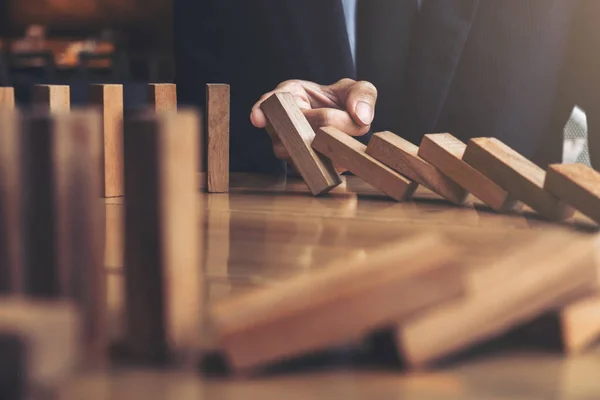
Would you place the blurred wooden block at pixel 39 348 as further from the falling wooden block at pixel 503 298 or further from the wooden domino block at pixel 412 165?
the wooden domino block at pixel 412 165

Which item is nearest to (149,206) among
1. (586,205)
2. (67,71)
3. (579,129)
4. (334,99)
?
(586,205)

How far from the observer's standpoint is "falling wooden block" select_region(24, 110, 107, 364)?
45cm

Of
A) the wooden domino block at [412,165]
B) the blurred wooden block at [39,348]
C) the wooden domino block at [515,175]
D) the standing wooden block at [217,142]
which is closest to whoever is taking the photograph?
the blurred wooden block at [39,348]

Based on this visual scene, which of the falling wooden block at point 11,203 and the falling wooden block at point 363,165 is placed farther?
the falling wooden block at point 363,165

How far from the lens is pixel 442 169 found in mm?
1070

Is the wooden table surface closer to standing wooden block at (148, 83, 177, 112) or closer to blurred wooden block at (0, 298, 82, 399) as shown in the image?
blurred wooden block at (0, 298, 82, 399)

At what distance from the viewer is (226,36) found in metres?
2.10

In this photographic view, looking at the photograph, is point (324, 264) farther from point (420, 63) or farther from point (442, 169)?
point (420, 63)

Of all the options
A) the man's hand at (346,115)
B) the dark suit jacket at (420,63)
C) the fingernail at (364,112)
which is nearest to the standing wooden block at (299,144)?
the man's hand at (346,115)

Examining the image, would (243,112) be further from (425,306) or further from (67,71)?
(67,71)

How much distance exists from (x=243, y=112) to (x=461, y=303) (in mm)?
1623

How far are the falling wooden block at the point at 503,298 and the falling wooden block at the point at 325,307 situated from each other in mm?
15

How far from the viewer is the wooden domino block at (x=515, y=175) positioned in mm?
976

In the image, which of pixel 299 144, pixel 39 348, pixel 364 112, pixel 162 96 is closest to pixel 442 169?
pixel 299 144
